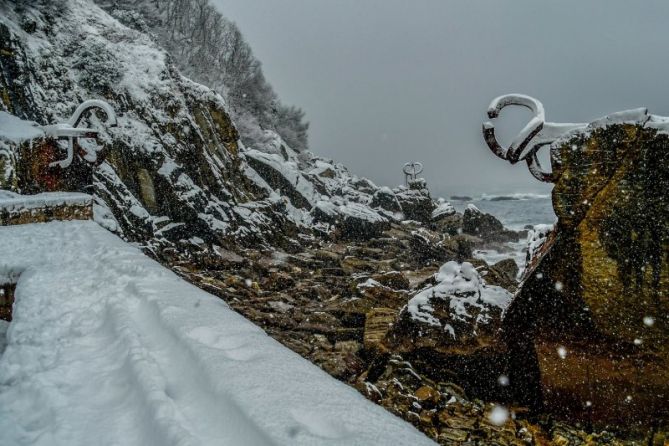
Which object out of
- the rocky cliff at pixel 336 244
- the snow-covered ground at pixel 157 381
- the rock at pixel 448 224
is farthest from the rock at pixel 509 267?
the snow-covered ground at pixel 157 381

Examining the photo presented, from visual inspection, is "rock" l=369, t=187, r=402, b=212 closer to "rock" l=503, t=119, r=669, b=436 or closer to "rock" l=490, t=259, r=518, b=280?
"rock" l=490, t=259, r=518, b=280

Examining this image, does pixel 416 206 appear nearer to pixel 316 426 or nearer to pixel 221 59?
pixel 221 59

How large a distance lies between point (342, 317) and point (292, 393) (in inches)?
263

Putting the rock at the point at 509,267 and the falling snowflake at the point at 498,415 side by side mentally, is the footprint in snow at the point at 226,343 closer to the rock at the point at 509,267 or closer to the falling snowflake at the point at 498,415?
the falling snowflake at the point at 498,415

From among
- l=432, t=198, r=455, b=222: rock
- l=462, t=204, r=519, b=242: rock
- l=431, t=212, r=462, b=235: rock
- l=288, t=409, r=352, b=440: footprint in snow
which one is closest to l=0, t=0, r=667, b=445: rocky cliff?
l=288, t=409, r=352, b=440: footprint in snow

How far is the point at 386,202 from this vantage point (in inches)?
1143

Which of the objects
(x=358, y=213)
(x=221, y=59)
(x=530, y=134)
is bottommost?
(x=358, y=213)

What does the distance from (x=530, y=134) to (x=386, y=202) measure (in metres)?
24.1

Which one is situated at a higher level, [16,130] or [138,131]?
[138,131]

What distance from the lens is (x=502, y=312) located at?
5.76 metres

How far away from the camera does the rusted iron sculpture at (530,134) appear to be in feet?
16.2

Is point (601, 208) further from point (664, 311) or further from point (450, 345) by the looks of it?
point (450, 345)

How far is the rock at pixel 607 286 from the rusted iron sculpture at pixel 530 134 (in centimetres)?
20

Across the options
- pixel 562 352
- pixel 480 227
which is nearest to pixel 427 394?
pixel 562 352
